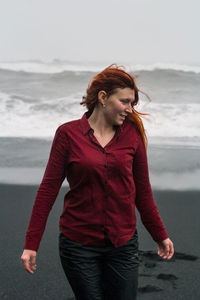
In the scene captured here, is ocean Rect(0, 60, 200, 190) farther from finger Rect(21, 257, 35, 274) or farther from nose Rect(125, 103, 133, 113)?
finger Rect(21, 257, 35, 274)

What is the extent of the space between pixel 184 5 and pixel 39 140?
3.71 m

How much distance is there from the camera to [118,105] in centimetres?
141

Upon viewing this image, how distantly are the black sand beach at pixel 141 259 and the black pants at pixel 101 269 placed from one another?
92 centimetres

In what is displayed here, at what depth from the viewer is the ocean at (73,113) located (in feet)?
16.2

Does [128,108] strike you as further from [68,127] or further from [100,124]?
[68,127]

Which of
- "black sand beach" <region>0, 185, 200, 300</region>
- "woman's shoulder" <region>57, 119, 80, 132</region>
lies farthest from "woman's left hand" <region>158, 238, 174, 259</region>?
"black sand beach" <region>0, 185, 200, 300</region>

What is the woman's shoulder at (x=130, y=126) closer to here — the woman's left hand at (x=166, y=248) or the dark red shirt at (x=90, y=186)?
the dark red shirt at (x=90, y=186)

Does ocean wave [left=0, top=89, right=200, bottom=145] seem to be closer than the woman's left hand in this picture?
No

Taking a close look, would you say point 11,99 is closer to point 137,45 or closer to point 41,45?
point 41,45

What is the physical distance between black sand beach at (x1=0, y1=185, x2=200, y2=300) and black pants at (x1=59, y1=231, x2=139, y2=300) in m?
0.92

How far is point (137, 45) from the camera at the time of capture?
7.69 m

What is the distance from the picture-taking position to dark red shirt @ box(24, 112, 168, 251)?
1.35 meters

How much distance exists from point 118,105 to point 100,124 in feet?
0.34

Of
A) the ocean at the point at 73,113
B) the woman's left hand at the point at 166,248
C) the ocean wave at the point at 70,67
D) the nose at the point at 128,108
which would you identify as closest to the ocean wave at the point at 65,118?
the ocean at the point at 73,113
